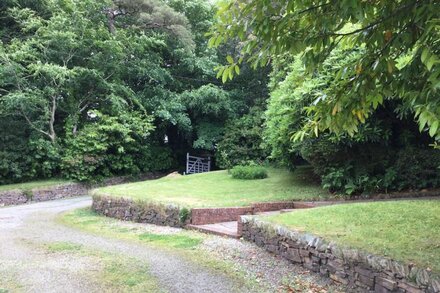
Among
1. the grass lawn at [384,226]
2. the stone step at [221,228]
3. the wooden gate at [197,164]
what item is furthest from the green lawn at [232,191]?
the wooden gate at [197,164]

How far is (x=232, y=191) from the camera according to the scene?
10.0 m

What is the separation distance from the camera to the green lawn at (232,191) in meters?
8.41

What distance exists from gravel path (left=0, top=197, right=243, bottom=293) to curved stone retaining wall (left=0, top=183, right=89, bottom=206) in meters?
6.52

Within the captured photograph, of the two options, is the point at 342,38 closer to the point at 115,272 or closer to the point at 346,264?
the point at 346,264

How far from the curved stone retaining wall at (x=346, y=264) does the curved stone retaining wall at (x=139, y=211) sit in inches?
93.1

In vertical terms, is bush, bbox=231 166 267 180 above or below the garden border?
above

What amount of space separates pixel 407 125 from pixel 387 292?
20.4 ft

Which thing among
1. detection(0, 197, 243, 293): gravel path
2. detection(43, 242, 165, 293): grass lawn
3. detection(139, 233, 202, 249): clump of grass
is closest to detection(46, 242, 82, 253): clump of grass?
detection(43, 242, 165, 293): grass lawn

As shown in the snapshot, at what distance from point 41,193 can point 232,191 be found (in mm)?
8892

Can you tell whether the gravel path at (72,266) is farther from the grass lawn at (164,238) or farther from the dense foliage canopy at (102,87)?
the dense foliage canopy at (102,87)

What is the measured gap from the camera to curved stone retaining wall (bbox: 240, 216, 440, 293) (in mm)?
3389

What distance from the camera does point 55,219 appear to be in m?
9.59

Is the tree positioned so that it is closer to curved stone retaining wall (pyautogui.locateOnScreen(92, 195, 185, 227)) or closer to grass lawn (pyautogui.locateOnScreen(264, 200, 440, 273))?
grass lawn (pyautogui.locateOnScreen(264, 200, 440, 273))

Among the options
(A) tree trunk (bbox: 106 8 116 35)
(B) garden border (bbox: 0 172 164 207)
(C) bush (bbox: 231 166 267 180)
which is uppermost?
(A) tree trunk (bbox: 106 8 116 35)
